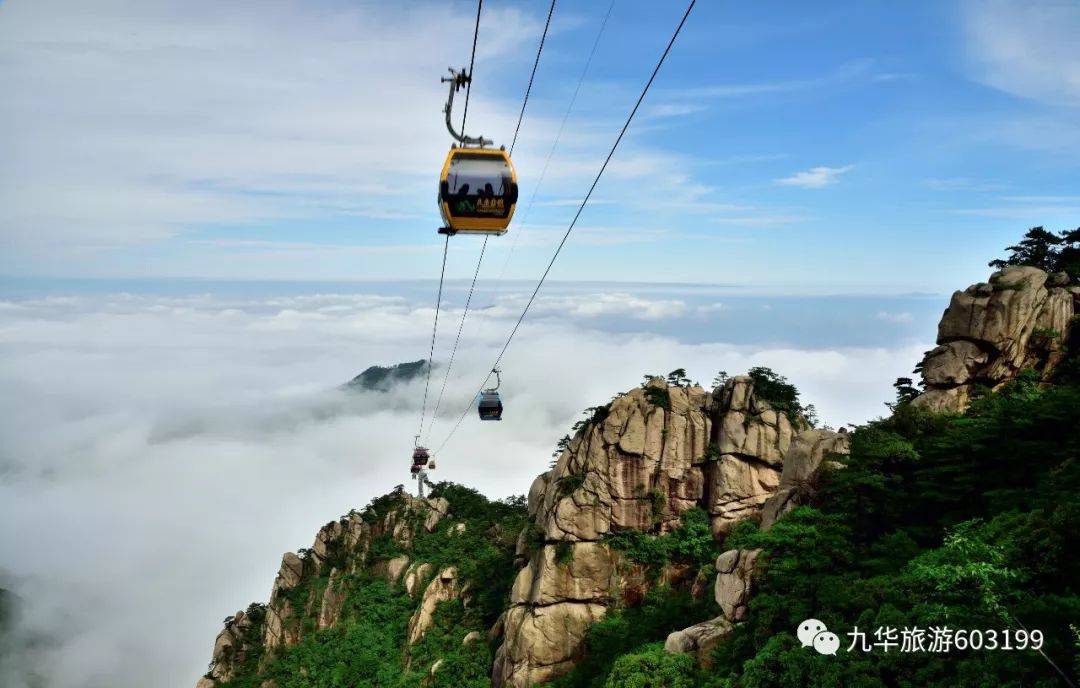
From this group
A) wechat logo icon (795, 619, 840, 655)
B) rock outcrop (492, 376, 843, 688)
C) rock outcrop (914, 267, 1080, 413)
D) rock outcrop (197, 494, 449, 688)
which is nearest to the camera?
wechat logo icon (795, 619, 840, 655)

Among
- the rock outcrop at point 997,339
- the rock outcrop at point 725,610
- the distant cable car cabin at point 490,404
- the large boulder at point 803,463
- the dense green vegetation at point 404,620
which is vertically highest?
the rock outcrop at point 997,339

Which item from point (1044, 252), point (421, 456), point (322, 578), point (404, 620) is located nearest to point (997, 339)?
point (1044, 252)

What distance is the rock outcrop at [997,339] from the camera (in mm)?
30672

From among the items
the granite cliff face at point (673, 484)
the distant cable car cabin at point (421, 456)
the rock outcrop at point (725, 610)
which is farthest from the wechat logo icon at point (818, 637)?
the distant cable car cabin at point (421, 456)

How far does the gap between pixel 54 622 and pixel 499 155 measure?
723ft

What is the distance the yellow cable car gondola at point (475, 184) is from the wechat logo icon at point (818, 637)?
1487cm

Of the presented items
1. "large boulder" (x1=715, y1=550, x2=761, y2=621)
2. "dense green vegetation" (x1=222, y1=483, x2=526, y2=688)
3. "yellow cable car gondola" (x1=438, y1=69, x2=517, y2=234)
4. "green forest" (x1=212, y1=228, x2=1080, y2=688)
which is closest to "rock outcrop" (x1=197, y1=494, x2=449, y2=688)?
"dense green vegetation" (x1=222, y1=483, x2=526, y2=688)

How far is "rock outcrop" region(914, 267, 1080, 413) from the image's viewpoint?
30672mm

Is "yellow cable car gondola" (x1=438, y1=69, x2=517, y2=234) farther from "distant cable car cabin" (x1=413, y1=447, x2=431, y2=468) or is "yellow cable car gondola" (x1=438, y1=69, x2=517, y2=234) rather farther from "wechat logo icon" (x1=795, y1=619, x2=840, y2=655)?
"distant cable car cabin" (x1=413, y1=447, x2=431, y2=468)

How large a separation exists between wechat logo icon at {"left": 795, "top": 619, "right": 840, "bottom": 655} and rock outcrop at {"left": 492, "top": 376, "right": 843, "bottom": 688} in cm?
1674

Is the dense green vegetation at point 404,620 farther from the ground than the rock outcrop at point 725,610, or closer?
closer

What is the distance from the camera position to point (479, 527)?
55281 mm

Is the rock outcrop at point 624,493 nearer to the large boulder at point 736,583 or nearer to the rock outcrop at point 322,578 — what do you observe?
the large boulder at point 736,583

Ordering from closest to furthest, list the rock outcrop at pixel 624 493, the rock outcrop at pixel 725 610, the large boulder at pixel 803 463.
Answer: the rock outcrop at pixel 725 610
the large boulder at pixel 803 463
the rock outcrop at pixel 624 493
